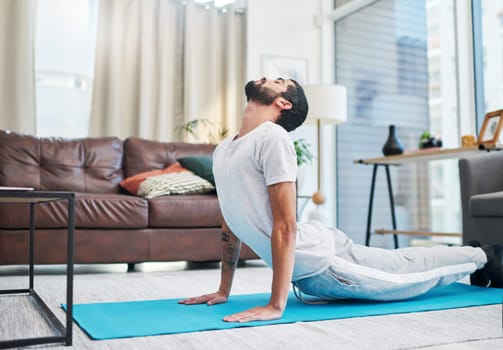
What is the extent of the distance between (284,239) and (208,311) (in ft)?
1.23

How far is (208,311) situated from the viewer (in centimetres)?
178

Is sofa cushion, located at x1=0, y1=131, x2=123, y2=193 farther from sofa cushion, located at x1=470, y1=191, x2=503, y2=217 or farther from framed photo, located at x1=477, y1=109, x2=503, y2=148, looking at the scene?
framed photo, located at x1=477, y1=109, x2=503, y2=148

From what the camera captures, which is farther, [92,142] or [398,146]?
[398,146]

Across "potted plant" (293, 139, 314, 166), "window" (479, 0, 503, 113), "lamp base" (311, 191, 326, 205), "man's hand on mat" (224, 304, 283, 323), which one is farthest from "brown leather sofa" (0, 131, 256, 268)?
"window" (479, 0, 503, 113)

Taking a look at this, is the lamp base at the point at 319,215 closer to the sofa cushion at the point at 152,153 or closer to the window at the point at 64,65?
the sofa cushion at the point at 152,153

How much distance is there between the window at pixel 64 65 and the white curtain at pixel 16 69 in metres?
0.17

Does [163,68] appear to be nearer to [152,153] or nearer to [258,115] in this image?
[152,153]

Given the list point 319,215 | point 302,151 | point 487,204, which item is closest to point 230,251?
point 487,204

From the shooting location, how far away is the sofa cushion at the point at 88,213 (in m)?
3.02

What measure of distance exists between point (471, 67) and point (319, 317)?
3.14 m

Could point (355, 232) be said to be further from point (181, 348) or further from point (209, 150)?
point (181, 348)

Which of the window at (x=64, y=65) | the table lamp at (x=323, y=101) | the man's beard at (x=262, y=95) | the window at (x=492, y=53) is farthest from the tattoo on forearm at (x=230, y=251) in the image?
the window at (x=64, y=65)

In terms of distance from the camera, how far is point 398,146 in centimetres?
427

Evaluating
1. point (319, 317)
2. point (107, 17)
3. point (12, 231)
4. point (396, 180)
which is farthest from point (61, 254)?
point (396, 180)
